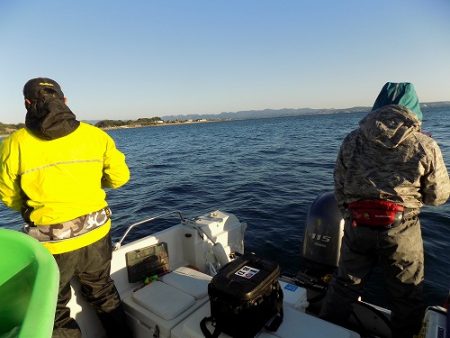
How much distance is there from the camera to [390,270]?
2.66m

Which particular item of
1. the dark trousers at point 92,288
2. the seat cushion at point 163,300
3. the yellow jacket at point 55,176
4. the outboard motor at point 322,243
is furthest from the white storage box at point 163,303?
the outboard motor at point 322,243

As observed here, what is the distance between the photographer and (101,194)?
2.55 m

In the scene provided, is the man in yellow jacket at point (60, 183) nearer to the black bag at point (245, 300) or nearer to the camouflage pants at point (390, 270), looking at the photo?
the black bag at point (245, 300)

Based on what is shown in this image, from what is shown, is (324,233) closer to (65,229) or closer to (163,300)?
(163,300)

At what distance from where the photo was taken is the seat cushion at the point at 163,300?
260 centimetres

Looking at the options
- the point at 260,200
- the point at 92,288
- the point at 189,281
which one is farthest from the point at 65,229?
the point at 260,200

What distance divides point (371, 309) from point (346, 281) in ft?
2.17

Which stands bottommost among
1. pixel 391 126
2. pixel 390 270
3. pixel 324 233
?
pixel 324 233

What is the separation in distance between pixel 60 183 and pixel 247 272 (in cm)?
147

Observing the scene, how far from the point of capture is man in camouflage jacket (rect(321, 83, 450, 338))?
240cm

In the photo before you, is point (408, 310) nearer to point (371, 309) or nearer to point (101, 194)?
point (371, 309)

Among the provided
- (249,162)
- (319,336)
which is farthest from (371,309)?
(249,162)

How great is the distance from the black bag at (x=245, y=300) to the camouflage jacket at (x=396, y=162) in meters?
1.07

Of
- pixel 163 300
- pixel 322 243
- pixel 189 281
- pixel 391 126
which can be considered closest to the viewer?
pixel 391 126
